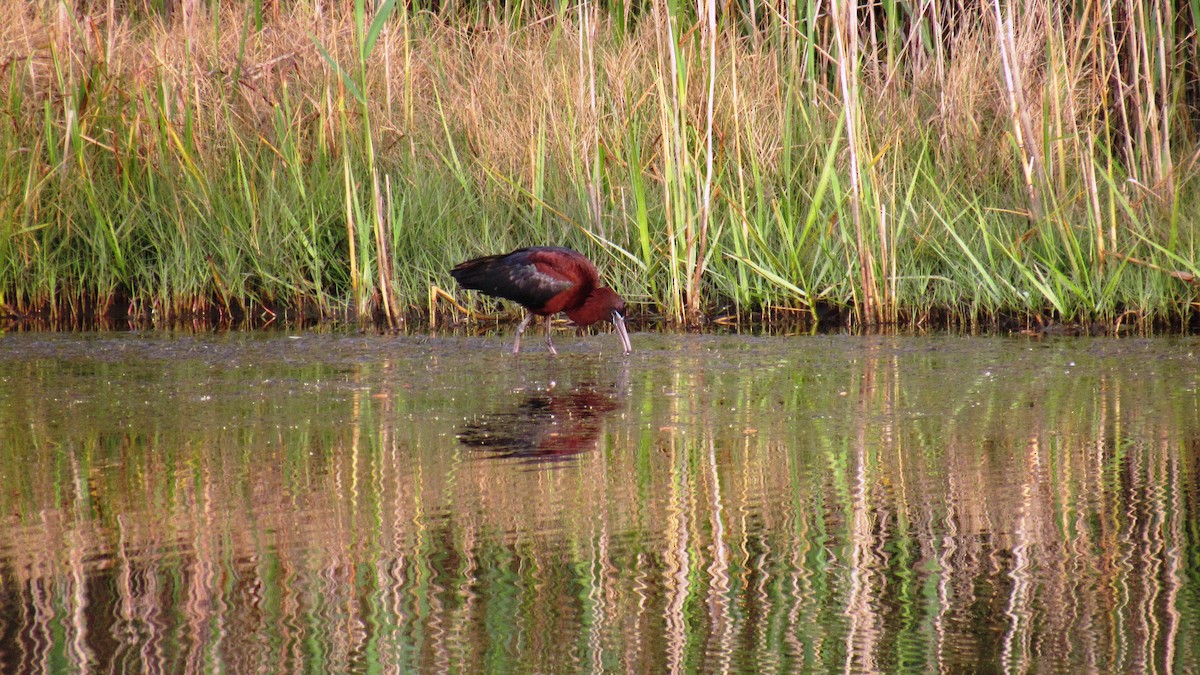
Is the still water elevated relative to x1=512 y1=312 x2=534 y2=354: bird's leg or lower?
lower

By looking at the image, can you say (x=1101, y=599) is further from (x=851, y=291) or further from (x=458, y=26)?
(x=458, y=26)

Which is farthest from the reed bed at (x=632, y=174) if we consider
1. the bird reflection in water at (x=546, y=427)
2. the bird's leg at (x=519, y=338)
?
the bird reflection in water at (x=546, y=427)

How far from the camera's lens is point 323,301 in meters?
7.41

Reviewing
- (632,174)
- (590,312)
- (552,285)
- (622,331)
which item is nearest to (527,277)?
(552,285)

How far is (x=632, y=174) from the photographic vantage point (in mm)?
6855

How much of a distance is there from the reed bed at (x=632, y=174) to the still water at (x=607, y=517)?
1058 mm

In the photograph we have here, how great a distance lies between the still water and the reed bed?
1058 mm

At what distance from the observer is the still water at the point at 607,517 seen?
253 cm

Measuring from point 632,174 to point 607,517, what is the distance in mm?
3650

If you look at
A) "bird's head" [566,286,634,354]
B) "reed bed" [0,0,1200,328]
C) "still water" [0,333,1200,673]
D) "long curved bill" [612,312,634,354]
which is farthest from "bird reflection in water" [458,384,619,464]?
"reed bed" [0,0,1200,328]

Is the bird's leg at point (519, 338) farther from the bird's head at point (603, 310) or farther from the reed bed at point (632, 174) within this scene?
the reed bed at point (632, 174)

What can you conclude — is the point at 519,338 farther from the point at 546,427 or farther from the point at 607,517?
the point at 607,517

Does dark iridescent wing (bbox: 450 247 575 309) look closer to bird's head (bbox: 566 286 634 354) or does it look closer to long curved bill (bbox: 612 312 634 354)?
bird's head (bbox: 566 286 634 354)

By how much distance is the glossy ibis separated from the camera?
6430mm
